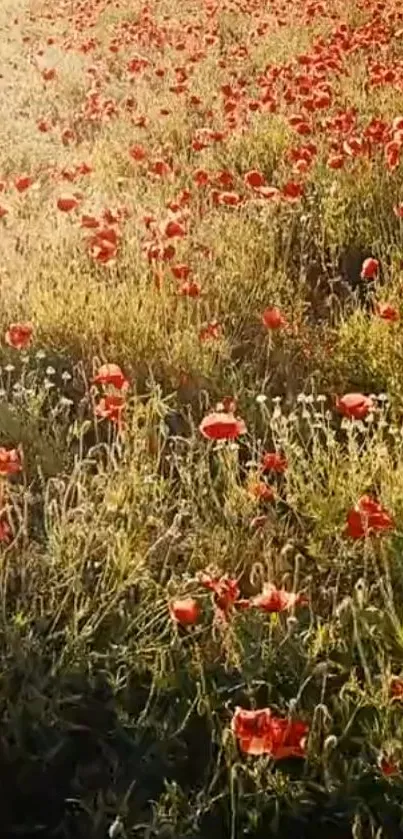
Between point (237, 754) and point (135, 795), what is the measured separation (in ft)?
0.60

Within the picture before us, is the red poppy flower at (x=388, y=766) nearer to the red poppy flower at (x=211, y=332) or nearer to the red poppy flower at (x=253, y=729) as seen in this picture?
the red poppy flower at (x=253, y=729)

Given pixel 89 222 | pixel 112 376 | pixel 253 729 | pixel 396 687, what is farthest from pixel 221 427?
pixel 89 222

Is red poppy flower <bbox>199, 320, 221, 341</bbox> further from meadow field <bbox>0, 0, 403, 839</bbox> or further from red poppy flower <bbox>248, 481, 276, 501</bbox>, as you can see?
red poppy flower <bbox>248, 481, 276, 501</bbox>

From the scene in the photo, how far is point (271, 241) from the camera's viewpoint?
427 centimetres

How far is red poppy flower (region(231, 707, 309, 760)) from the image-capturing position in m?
1.86

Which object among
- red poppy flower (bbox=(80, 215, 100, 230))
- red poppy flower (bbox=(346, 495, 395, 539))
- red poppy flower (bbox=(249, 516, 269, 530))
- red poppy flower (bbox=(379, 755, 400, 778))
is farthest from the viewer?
red poppy flower (bbox=(80, 215, 100, 230))

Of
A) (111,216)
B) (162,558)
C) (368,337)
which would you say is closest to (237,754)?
(162,558)

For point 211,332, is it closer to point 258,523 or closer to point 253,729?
point 258,523

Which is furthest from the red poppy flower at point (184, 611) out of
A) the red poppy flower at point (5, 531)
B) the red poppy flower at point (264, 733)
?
the red poppy flower at point (5, 531)

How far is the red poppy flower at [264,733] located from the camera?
6.09ft

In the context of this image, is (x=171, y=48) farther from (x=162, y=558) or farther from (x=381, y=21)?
(x=162, y=558)

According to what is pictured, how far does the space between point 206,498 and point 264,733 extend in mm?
999

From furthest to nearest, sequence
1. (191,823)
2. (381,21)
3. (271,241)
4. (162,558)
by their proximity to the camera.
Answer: (381,21) < (271,241) < (162,558) < (191,823)

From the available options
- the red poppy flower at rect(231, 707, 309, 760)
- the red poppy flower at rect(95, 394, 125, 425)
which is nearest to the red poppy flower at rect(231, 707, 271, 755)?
the red poppy flower at rect(231, 707, 309, 760)
